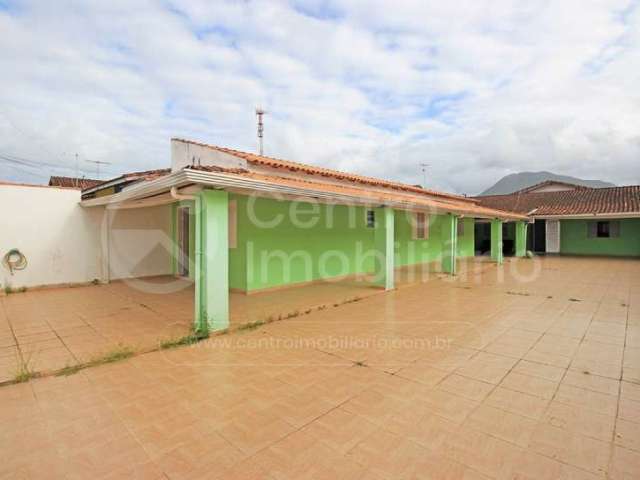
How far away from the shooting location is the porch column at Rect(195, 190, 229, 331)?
5.54 meters

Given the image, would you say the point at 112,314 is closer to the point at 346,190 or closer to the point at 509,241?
the point at 346,190

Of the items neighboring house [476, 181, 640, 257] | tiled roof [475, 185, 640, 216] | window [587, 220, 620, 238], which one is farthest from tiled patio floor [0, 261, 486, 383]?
window [587, 220, 620, 238]

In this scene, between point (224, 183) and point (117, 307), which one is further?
point (117, 307)

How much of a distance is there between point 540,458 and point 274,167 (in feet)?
29.9

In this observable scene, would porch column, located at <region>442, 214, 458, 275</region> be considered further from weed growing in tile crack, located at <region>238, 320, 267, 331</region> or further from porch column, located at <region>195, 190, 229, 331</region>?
porch column, located at <region>195, 190, 229, 331</region>

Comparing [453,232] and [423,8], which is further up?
[423,8]

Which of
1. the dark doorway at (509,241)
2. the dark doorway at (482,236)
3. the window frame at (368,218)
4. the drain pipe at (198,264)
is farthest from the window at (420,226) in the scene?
the drain pipe at (198,264)

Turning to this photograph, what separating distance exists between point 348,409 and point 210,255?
3418 millimetres

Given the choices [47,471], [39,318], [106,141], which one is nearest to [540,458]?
[47,471]

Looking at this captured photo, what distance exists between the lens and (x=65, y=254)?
1019 cm

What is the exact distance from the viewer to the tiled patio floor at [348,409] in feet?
8.30

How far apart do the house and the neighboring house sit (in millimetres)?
10682

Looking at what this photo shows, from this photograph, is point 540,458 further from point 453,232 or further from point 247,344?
point 453,232

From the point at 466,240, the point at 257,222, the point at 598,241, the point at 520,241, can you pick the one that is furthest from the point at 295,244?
the point at 598,241
